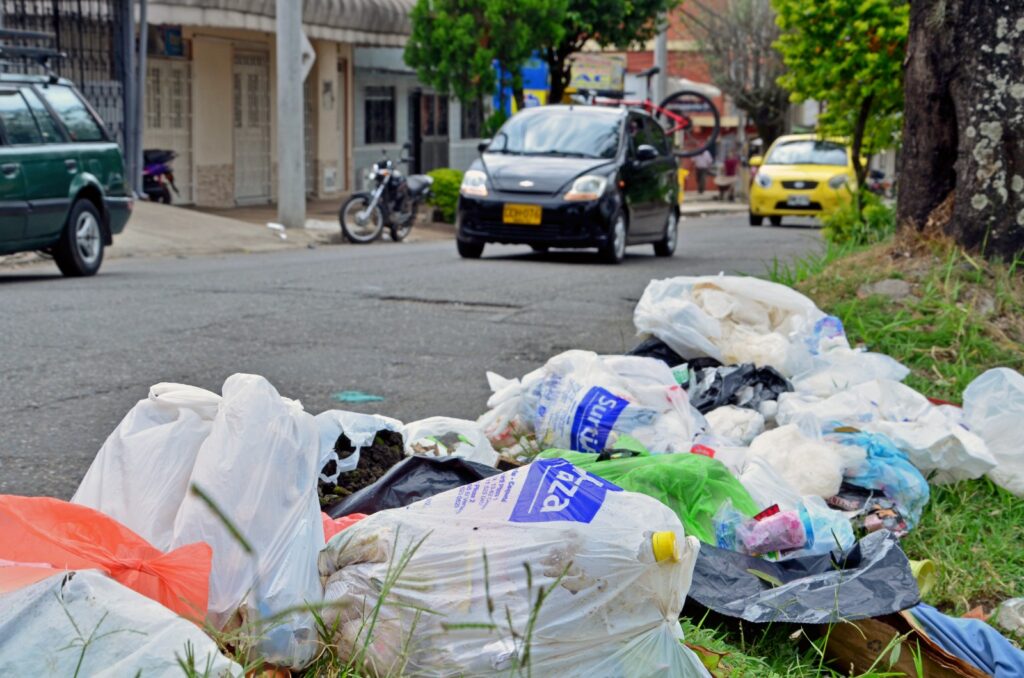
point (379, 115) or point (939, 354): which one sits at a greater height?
point (379, 115)

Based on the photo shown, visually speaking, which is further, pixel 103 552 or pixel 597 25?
pixel 597 25

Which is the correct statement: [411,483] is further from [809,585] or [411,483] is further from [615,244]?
[615,244]

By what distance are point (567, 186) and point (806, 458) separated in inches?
355

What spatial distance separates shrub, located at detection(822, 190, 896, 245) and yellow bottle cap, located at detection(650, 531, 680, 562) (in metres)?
6.61

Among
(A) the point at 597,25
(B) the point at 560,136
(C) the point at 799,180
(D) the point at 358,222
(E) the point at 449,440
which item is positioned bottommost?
(D) the point at 358,222

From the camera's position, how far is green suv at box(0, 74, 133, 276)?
10977mm

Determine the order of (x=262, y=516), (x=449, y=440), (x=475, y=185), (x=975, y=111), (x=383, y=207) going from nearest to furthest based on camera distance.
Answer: (x=262, y=516) → (x=449, y=440) → (x=975, y=111) → (x=475, y=185) → (x=383, y=207)

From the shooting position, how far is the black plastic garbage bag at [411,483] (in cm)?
340

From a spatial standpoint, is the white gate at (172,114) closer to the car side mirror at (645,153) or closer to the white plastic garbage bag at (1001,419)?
the car side mirror at (645,153)

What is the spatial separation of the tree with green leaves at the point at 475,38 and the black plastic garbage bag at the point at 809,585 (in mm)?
21229

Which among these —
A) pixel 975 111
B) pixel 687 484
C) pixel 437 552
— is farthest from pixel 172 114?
pixel 437 552

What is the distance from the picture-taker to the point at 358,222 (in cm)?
1906

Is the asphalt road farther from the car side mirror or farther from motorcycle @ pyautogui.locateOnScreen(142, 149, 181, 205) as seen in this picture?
motorcycle @ pyautogui.locateOnScreen(142, 149, 181, 205)

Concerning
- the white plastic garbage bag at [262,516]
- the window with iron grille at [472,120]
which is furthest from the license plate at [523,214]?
the window with iron grille at [472,120]
